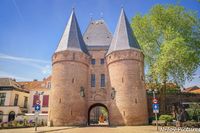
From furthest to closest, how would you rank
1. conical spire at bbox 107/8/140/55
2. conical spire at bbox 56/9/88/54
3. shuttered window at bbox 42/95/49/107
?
shuttered window at bbox 42/95/49/107, conical spire at bbox 56/9/88/54, conical spire at bbox 107/8/140/55

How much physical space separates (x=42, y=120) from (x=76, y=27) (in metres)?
14.8

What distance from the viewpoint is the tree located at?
916 inches

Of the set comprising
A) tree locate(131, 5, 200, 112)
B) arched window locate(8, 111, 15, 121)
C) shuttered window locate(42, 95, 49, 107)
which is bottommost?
arched window locate(8, 111, 15, 121)

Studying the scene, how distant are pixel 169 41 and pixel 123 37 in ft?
21.6

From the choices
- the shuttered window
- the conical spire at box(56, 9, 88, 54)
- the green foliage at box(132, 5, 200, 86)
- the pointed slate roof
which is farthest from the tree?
the shuttered window

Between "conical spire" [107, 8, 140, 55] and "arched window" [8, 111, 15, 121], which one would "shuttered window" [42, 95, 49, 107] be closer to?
"arched window" [8, 111, 15, 121]

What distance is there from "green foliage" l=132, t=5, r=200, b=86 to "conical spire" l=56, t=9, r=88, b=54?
8795 millimetres

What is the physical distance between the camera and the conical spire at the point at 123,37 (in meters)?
27.0

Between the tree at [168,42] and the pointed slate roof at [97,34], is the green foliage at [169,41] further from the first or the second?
the pointed slate roof at [97,34]

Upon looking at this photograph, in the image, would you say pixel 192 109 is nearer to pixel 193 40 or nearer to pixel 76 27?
pixel 193 40

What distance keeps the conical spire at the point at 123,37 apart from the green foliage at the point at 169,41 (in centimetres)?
149

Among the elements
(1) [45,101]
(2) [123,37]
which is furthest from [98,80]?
(1) [45,101]

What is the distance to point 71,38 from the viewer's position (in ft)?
92.3

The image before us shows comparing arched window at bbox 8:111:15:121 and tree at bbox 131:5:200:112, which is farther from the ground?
tree at bbox 131:5:200:112
